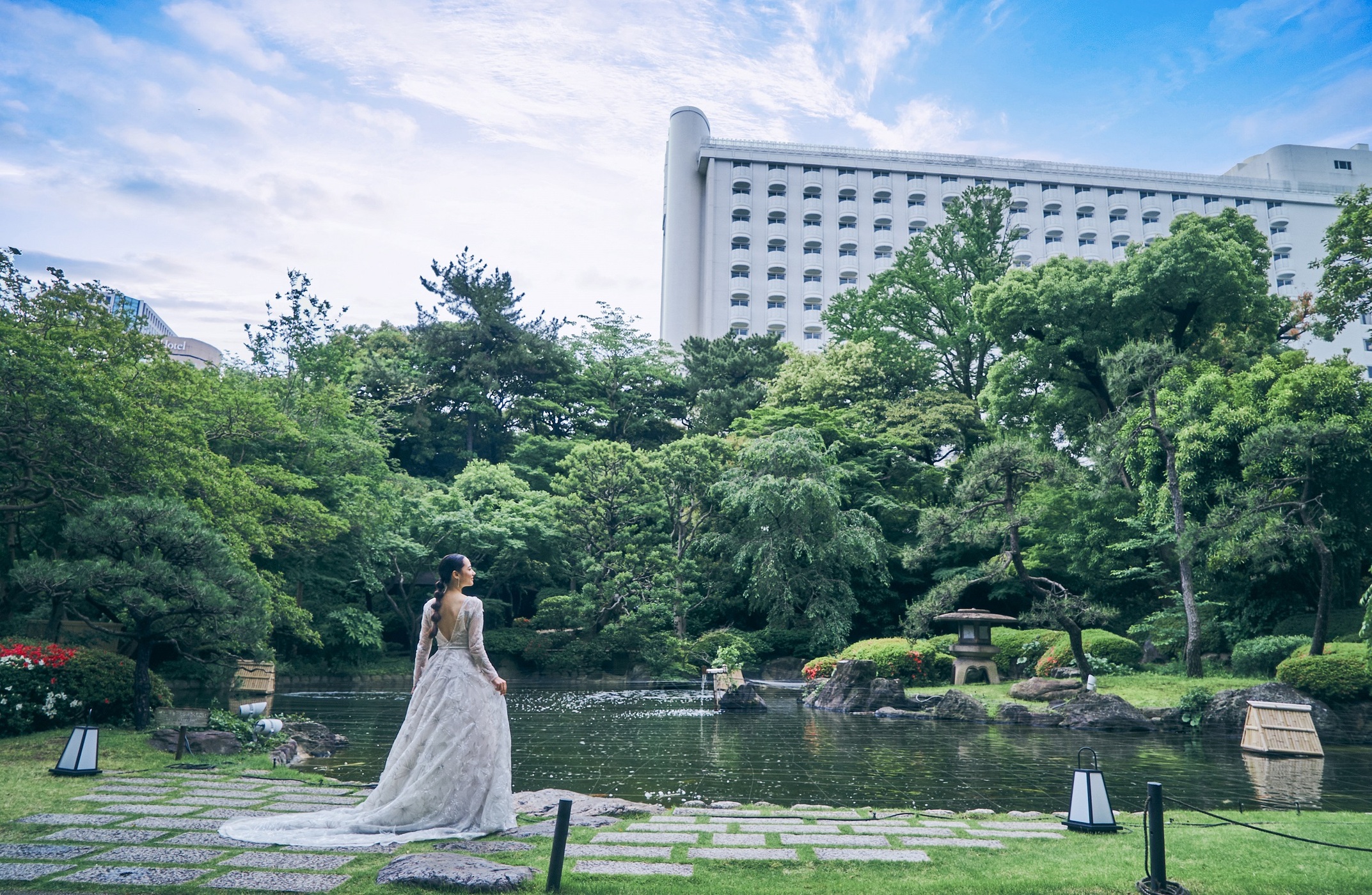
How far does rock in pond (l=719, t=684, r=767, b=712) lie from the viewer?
16766 mm

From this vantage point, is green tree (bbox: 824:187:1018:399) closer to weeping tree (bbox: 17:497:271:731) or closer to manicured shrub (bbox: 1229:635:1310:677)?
manicured shrub (bbox: 1229:635:1310:677)

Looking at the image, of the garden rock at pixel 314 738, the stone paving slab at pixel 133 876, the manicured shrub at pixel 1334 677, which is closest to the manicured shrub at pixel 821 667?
the manicured shrub at pixel 1334 677

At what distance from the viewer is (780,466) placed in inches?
993

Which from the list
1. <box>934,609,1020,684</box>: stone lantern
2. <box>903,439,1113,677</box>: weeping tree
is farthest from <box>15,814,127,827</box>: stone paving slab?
<box>934,609,1020,684</box>: stone lantern

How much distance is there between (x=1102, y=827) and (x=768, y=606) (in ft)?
67.3

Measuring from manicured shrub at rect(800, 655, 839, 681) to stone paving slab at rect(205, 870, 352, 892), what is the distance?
17.8 m

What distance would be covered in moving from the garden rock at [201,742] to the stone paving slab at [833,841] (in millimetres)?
6403

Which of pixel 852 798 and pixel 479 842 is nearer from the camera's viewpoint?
pixel 479 842

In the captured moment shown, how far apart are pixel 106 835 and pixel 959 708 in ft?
46.4

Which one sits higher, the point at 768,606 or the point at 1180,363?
the point at 1180,363

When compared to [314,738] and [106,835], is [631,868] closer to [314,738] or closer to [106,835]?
[106,835]

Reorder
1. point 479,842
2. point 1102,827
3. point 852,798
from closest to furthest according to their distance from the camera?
1. point 479,842
2. point 1102,827
3. point 852,798

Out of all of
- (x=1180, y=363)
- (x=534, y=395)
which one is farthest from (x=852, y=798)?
(x=534, y=395)

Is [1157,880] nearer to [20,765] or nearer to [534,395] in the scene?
[20,765]
